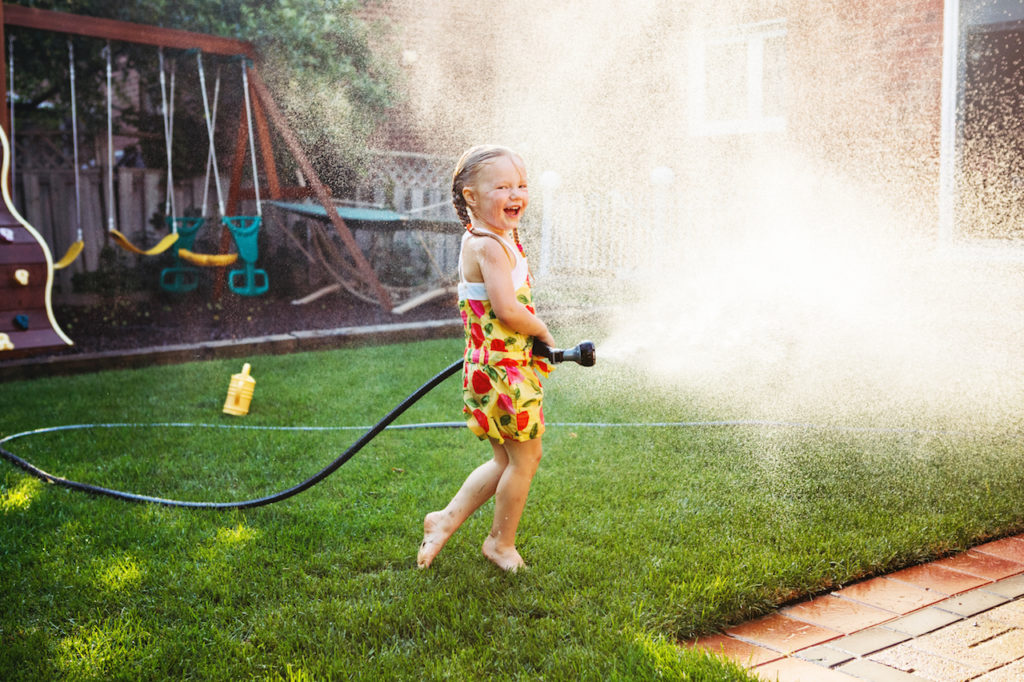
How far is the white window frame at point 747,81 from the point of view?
769cm

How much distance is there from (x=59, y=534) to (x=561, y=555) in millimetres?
1650

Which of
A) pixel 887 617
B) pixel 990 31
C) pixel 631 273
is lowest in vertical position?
pixel 887 617

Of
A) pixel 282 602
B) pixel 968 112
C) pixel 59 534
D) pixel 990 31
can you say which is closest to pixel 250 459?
pixel 59 534

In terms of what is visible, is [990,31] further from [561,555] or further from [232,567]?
[232,567]

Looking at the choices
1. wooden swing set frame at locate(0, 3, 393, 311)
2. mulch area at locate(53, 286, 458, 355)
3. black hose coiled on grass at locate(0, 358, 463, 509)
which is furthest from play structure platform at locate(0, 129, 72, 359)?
wooden swing set frame at locate(0, 3, 393, 311)

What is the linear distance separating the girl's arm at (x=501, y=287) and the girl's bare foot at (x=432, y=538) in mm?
630

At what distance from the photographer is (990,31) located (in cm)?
595

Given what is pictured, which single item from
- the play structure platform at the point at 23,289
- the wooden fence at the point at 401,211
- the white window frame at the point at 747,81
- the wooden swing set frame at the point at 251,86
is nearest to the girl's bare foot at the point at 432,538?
the play structure platform at the point at 23,289

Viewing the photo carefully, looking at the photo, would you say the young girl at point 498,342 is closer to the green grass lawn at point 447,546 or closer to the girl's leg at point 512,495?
the girl's leg at point 512,495

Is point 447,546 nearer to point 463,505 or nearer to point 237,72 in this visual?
point 463,505

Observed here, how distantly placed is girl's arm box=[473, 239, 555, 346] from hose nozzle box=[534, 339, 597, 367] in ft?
0.23

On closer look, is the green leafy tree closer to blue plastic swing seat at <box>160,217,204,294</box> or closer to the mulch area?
blue plastic swing seat at <box>160,217,204,294</box>

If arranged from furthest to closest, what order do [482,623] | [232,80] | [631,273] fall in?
[631,273]
[232,80]
[482,623]

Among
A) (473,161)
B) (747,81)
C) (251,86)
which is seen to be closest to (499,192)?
(473,161)
